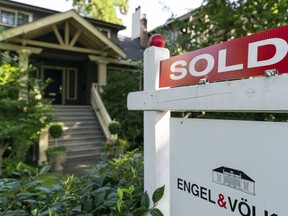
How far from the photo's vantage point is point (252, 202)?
1.14m

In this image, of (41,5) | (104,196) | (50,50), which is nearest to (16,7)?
(41,5)

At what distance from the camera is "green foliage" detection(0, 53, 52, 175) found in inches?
225

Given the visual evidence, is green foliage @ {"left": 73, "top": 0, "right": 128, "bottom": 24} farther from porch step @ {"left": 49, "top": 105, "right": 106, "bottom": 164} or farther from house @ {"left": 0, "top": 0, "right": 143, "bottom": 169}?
porch step @ {"left": 49, "top": 105, "right": 106, "bottom": 164}

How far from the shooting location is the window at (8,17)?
1092cm

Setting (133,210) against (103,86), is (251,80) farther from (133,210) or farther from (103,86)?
(103,86)

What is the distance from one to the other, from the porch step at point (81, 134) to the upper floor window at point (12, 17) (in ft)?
16.3

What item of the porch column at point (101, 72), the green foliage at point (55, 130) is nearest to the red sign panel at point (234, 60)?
the green foliage at point (55, 130)

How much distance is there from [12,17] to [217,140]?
41.2ft

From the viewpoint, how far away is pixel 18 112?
6.17 metres

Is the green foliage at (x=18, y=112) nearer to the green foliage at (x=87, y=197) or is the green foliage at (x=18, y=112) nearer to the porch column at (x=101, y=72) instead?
the green foliage at (x=87, y=197)

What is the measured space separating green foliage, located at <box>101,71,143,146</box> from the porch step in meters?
0.79

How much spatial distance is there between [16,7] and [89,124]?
6.72 metres

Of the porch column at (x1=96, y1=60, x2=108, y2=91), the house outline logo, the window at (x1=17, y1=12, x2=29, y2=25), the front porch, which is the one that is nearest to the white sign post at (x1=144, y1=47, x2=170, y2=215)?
the house outline logo

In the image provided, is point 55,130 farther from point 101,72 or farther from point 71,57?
point 71,57
